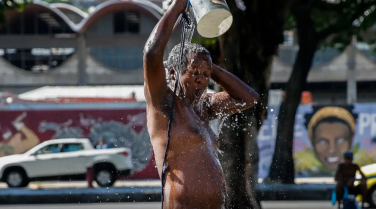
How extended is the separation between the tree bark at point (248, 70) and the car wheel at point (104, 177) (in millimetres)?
7912

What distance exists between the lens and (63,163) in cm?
1859

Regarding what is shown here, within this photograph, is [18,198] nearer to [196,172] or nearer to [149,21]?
[196,172]

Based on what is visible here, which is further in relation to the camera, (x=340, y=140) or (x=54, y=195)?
(x=340, y=140)

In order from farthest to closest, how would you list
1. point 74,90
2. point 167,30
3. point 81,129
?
point 74,90 < point 81,129 < point 167,30

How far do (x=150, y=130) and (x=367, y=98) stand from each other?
3686cm

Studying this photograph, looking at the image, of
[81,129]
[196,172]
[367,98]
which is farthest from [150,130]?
[367,98]

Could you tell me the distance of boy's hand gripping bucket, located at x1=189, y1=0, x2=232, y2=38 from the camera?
132 inches

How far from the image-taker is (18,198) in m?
17.1

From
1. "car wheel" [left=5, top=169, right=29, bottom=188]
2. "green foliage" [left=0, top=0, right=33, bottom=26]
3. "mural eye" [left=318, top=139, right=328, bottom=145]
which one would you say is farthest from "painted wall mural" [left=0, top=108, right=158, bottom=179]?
"green foliage" [left=0, top=0, right=33, bottom=26]

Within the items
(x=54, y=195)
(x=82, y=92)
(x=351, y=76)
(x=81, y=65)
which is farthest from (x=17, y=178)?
(x=351, y=76)

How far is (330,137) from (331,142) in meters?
0.14

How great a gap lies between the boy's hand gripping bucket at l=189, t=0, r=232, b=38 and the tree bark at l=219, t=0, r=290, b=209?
13.6 ft

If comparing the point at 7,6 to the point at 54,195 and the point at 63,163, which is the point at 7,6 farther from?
the point at 63,163

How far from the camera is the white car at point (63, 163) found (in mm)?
18078
